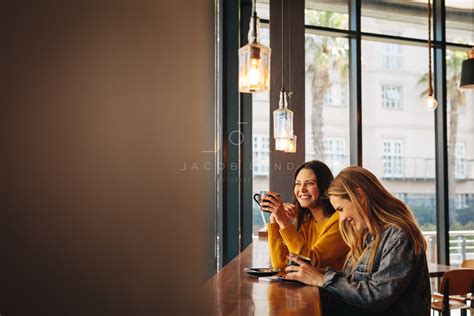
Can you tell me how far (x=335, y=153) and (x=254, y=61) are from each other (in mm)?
4330

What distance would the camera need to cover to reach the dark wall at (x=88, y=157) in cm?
14

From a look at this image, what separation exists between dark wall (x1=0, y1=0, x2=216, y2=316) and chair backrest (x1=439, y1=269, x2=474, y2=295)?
3.62 m

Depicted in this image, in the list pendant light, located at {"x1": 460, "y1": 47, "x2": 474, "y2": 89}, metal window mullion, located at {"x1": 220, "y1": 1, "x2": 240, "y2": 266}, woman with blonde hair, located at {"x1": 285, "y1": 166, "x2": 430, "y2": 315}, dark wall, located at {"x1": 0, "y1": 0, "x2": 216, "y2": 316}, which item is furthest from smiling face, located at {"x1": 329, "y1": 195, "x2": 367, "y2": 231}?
metal window mullion, located at {"x1": 220, "y1": 1, "x2": 240, "y2": 266}

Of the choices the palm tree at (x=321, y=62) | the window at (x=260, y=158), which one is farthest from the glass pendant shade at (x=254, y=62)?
the palm tree at (x=321, y=62)

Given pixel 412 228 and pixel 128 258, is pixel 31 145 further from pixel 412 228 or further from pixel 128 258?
pixel 412 228

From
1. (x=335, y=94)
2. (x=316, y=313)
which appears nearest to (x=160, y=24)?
(x=316, y=313)

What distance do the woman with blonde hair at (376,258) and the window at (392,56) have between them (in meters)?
4.62

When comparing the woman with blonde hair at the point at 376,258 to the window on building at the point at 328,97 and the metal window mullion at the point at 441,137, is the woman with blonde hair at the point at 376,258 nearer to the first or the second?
the window on building at the point at 328,97

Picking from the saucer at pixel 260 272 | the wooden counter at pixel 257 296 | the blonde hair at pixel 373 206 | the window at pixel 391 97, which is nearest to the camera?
the wooden counter at pixel 257 296

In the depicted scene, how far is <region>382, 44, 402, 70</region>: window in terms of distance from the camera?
607cm

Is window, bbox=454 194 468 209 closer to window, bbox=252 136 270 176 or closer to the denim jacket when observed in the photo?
window, bbox=252 136 270 176

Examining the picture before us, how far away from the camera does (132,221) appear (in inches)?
7.6

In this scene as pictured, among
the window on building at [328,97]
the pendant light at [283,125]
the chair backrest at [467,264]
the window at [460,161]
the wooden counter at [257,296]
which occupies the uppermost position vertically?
the window on building at [328,97]

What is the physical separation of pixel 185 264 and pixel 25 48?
148mm
